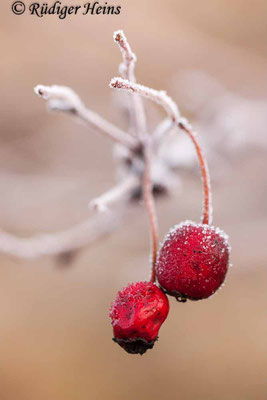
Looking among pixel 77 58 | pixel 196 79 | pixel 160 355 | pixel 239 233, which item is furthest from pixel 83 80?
pixel 160 355

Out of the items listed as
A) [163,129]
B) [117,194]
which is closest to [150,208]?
[117,194]

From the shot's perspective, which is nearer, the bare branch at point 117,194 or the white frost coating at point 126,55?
the white frost coating at point 126,55

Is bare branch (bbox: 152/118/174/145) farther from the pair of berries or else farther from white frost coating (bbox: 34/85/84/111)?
the pair of berries

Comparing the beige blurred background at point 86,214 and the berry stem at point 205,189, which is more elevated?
the beige blurred background at point 86,214

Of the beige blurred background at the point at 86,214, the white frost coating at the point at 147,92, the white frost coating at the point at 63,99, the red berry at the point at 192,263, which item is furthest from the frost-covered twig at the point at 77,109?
the beige blurred background at the point at 86,214

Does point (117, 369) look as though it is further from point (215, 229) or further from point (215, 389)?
point (215, 229)

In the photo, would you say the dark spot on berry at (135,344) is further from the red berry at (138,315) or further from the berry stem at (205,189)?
the berry stem at (205,189)

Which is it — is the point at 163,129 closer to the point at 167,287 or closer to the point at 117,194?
the point at 117,194
